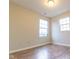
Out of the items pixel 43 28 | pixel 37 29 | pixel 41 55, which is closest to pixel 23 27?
pixel 37 29

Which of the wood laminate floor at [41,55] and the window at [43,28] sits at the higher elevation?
the window at [43,28]

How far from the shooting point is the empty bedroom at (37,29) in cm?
356

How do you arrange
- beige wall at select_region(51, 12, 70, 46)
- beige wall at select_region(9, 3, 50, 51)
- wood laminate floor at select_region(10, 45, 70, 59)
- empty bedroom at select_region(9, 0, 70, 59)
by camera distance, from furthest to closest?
beige wall at select_region(51, 12, 70, 46)
beige wall at select_region(9, 3, 50, 51)
empty bedroom at select_region(9, 0, 70, 59)
wood laminate floor at select_region(10, 45, 70, 59)

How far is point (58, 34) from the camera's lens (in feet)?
19.9

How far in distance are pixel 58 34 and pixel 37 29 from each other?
1864mm

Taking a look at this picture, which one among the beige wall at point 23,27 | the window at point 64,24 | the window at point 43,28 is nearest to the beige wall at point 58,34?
the window at point 64,24

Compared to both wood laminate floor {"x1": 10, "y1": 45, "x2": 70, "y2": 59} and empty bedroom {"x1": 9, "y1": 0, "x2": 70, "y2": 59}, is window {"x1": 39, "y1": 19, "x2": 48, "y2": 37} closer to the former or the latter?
empty bedroom {"x1": 9, "y1": 0, "x2": 70, "y2": 59}

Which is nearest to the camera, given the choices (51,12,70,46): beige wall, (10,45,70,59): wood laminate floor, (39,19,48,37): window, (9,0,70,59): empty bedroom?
(10,45,70,59): wood laminate floor

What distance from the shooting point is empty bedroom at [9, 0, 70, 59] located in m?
3.56

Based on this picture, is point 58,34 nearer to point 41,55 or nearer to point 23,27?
point 23,27

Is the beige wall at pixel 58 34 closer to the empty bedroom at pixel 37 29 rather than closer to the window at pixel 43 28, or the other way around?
the empty bedroom at pixel 37 29

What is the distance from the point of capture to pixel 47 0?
371 centimetres

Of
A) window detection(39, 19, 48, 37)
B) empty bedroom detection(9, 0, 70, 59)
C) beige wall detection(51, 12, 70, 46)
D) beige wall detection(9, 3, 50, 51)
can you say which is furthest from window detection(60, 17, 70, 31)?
beige wall detection(9, 3, 50, 51)
